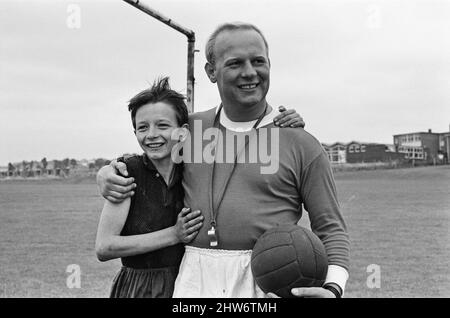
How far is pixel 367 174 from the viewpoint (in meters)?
40.6

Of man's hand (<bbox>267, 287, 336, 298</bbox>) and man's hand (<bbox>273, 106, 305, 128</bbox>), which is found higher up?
man's hand (<bbox>273, 106, 305, 128</bbox>)

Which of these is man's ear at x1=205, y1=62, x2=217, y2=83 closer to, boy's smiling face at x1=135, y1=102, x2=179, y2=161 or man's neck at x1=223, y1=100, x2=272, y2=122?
man's neck at x1=223, y1=100, x2=272, y2=122

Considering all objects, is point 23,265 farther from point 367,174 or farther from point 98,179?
point 367,174

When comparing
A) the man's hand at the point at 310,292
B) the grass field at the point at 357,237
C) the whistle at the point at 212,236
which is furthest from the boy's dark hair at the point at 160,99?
the grass field at the point at 357,237

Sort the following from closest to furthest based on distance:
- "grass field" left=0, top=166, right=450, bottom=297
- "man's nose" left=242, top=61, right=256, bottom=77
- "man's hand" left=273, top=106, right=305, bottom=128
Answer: "man's nose" left=242, top=61, right=256, bottom=77, "man's hand" left=273, top=106, right=305, bottom=128, "grass field" left=0, top=166, right=450, bottom=297

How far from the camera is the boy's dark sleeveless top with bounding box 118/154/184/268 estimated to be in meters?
2.85

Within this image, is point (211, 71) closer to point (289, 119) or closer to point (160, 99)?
point (160, 99)

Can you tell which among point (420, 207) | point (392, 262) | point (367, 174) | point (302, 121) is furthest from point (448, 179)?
point (302, 121)

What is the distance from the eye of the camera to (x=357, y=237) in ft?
66.2

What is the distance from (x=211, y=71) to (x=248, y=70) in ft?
0.85

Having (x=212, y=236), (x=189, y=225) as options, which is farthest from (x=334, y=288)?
(x=189, y=225)

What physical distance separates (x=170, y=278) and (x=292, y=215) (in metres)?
0.66

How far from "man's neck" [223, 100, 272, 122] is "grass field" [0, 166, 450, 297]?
9677mm

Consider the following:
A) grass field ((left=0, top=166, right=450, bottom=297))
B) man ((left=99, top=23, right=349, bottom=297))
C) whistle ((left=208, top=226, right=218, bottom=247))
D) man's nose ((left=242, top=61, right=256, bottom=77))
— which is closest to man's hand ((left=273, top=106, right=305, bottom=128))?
man ((left=99, top=23, right=349, bottom=297))
